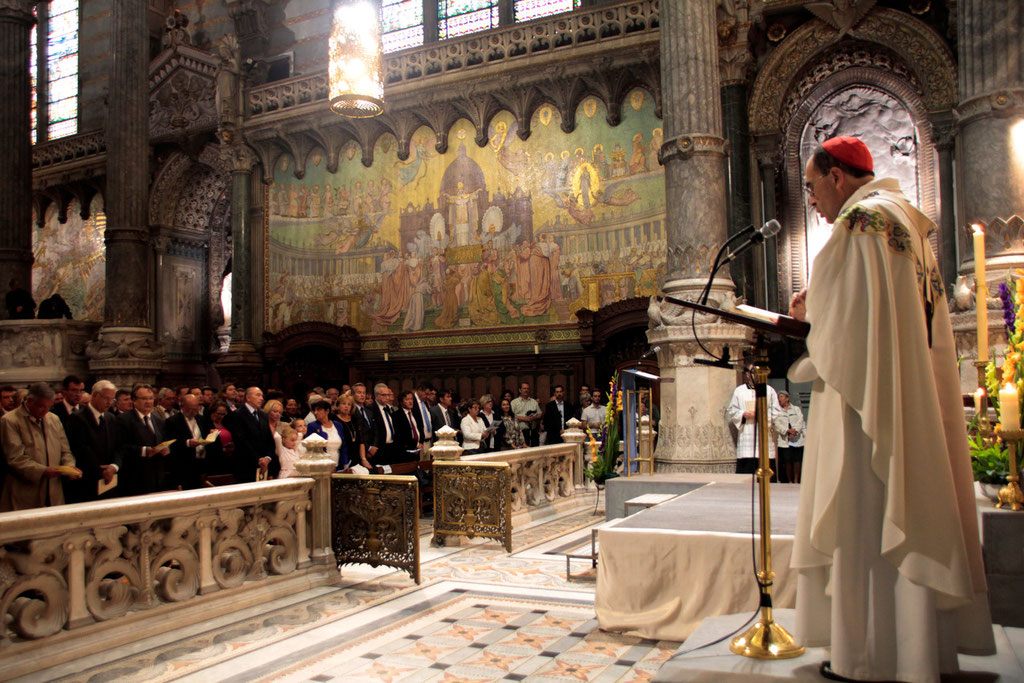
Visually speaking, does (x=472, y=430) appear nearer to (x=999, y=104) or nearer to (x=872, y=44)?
(x=999, y=104)

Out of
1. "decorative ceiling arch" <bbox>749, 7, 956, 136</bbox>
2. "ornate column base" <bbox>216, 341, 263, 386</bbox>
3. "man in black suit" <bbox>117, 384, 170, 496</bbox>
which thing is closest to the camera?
"man in black suit" <bbox>117, 384, 170, 496</bbox>

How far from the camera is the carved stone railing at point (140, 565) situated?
4.13 m

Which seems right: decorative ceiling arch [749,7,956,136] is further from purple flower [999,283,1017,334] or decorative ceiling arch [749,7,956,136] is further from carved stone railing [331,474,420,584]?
carved stone railing [331,474,420,584]

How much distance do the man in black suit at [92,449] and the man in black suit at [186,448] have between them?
23.7 inches

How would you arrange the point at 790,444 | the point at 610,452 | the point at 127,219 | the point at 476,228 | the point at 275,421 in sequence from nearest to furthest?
the point at 275,421, the point at 610,452, the point at 790,444, the point at 127,219, the point at 476,228

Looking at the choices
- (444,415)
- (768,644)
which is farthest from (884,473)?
(444,415)

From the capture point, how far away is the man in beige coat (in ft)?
18.3

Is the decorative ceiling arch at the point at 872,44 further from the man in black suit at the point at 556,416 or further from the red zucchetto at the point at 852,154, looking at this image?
the red zucchetto at the point at 852,154

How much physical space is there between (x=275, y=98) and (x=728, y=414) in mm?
12043

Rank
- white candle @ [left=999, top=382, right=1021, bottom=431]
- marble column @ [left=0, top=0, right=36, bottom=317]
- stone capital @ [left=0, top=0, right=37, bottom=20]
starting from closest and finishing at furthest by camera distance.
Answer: white candle @ [left=999, top=382, right=1021, bottom=431]
marble column @ [left=0, top=0, right=36, bottom=317]
stone capital @ [left=0, top=0, right=37, bottom=20]

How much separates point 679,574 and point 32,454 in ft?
14.2

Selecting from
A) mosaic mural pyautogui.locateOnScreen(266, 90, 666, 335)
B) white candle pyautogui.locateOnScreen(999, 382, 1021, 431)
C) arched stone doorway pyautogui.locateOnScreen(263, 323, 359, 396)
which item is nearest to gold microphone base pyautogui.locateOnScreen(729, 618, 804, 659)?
white candle pyautogui.locateOnScreen(999, 382, 1021, 431)

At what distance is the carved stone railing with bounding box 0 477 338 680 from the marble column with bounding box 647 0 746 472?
4.13 metres

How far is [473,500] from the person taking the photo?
7531 millimetres
